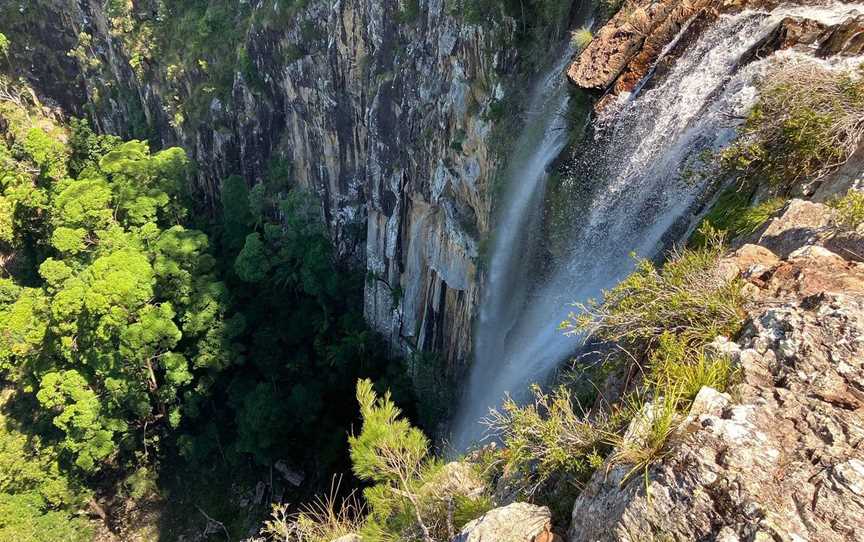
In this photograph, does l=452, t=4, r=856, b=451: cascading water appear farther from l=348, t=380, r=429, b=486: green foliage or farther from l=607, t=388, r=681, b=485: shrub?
l=607, t=388, r=681, b=485: shrub

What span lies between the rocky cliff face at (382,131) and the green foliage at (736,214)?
576cm

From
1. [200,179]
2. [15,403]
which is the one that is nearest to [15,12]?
[200,179]

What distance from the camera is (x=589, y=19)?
9.82 m

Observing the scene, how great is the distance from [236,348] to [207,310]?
1.63 metres

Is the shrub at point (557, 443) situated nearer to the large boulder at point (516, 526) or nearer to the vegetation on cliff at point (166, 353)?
the large boulder at point (516, 526)

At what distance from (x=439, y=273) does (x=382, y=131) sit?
4.56m

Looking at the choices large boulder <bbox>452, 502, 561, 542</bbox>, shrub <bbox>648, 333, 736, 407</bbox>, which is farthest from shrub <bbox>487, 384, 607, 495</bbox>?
shrub <bbox>648, 333, 736, 407</bbox>

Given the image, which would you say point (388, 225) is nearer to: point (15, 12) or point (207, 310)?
point (207, 310)

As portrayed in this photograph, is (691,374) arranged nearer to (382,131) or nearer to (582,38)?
(582,38)

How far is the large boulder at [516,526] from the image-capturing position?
13.5ft

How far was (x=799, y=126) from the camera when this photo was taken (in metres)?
5.57

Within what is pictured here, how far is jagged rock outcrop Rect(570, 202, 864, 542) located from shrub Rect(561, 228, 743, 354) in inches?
8.8

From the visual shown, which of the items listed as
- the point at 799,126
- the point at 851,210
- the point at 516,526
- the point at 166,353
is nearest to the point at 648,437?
the point at 516,526

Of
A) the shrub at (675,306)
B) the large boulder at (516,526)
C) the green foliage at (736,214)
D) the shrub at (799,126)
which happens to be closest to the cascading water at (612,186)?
the shrub at (799,126)
